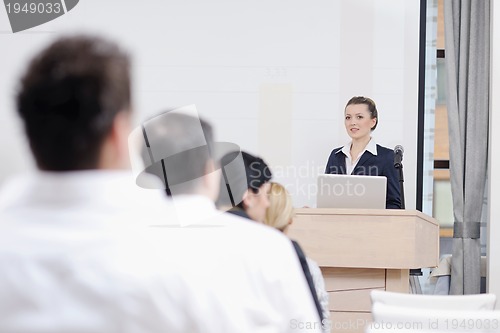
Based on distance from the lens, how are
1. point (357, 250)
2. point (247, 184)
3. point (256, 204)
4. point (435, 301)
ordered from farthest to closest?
point (357, 250) < point (435, 301) < point (256, 204) < point (247, 184)

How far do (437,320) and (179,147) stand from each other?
152 cm

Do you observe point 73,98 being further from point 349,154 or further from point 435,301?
point 349,154

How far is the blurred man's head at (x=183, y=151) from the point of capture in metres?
1.09

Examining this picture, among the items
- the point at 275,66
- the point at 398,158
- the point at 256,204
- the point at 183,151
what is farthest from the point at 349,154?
the point at 183,151

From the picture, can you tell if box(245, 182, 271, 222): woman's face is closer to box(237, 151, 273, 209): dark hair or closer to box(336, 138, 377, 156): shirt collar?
box(237, 151, 273, 209): dark hair

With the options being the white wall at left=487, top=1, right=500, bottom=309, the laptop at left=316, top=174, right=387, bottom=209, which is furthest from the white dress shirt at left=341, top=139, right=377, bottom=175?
the laptop at left=316, top=174, right=387, bottom=209

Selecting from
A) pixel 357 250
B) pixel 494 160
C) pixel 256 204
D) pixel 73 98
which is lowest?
pixel 357 250

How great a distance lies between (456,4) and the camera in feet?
19.2

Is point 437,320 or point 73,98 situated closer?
point 73,98

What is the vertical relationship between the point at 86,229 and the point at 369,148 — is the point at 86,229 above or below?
above

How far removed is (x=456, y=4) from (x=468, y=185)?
52.8 inches

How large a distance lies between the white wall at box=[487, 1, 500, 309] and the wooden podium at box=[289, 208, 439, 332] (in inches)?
71.2

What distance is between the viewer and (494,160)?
564 centimetres

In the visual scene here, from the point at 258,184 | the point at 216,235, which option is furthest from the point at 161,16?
the point at 216,235
